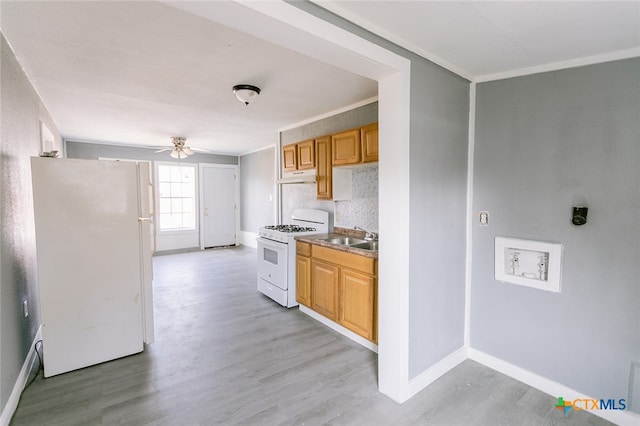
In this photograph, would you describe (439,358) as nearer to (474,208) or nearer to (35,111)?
(474,208)

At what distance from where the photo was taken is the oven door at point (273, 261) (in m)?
3.68

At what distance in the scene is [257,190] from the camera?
23.9 feet

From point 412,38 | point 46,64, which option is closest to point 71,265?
point 46,64

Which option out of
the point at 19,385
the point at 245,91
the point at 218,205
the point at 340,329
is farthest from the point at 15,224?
the point at 218,205

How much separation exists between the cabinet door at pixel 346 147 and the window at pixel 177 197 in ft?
16.7

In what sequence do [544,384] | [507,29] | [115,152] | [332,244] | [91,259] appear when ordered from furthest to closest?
[115,152]
[332,244]
[91,259]
[544,384]
[507,29]

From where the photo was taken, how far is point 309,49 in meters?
1.63

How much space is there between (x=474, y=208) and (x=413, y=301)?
102 cm

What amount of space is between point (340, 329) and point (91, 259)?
7.70 feet

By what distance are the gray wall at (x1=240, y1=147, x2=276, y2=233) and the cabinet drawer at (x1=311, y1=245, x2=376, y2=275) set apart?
3.19 m

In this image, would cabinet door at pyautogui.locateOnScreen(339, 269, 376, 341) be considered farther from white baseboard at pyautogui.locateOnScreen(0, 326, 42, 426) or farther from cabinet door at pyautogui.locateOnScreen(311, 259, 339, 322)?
white baseboard at pyautogui.locateOnScreen(0, 326, 42, 426)

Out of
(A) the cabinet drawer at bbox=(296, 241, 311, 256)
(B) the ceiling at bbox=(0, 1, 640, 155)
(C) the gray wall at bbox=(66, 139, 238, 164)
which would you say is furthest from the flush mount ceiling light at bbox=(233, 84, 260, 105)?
(C) the gray wall at bbox=(66, 139, 238, 164)

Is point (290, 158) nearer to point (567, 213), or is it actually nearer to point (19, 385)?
point (567, 213)

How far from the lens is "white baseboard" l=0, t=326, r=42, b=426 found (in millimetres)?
1834
